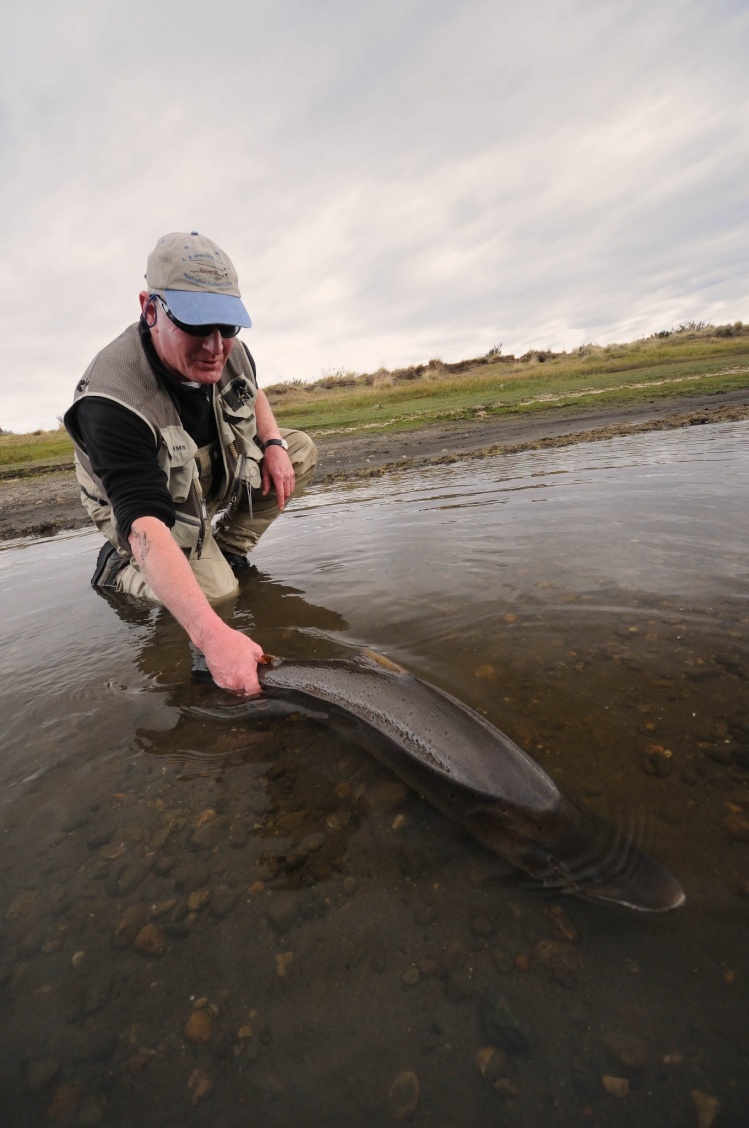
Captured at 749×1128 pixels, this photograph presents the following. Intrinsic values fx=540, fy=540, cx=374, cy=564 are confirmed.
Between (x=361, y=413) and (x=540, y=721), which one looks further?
(x=361, y=413)

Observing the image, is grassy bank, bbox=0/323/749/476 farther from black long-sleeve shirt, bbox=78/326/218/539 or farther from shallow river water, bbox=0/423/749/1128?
shallow river water, bbox=0/423/749/1128

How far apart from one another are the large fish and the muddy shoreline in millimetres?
7412

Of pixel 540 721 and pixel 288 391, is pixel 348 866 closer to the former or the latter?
pixel 540 721

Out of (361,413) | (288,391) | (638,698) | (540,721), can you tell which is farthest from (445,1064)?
(288,391)

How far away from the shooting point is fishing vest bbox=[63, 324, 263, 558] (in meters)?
2.99

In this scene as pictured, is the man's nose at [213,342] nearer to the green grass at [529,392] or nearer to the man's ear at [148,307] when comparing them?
the man's ear at [148,307]

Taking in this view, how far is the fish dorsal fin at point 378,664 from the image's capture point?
2.05 m

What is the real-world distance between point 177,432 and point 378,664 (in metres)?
2.12

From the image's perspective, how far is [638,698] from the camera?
2.01m

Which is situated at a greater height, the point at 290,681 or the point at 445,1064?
the point at 290,681

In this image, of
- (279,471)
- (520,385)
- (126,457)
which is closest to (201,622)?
(126,457)

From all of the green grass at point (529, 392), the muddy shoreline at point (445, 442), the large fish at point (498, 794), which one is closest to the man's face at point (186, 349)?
the large fish at point (498, 794)

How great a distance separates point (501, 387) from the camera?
77.6ft

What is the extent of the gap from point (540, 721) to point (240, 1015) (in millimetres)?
1261
